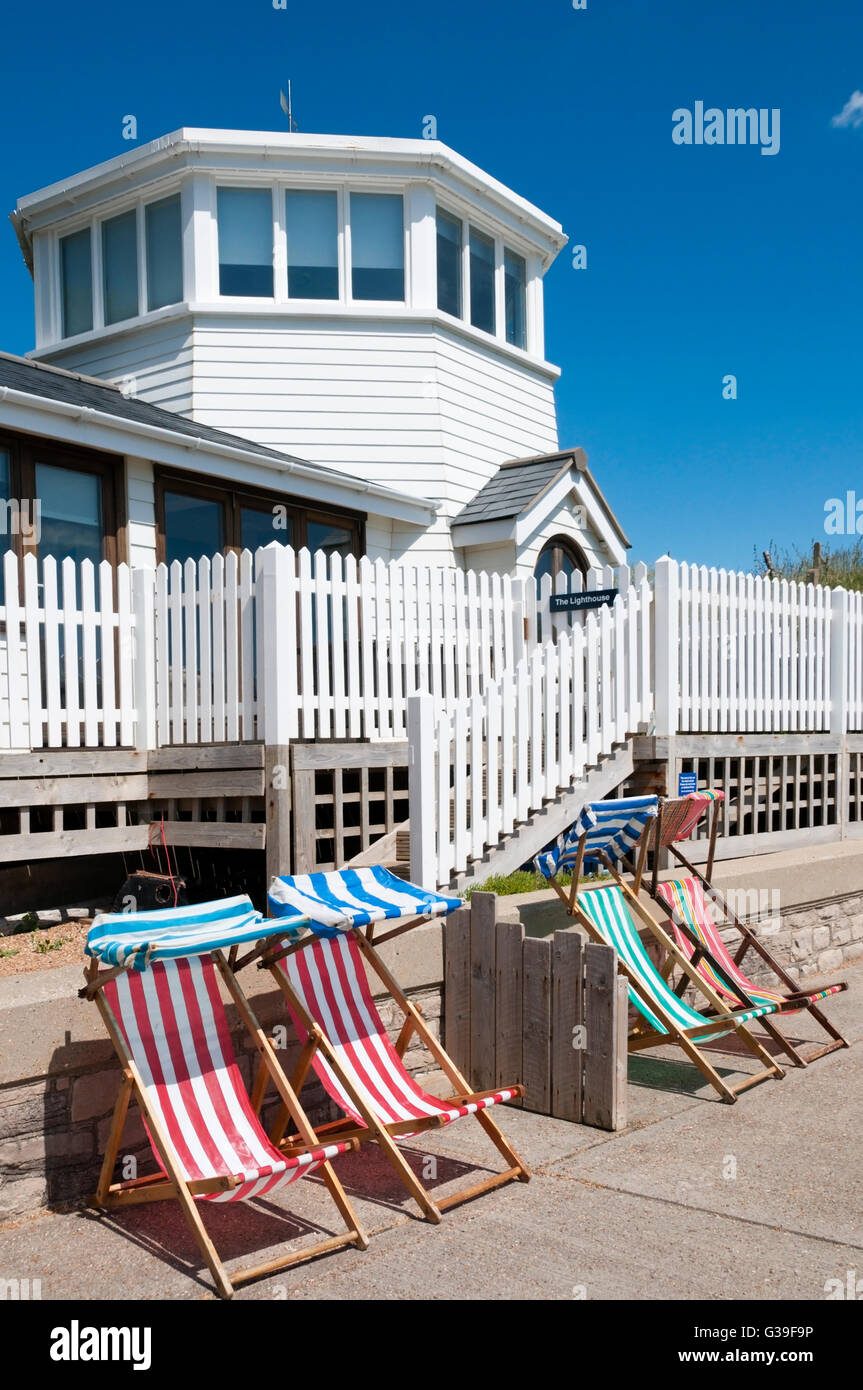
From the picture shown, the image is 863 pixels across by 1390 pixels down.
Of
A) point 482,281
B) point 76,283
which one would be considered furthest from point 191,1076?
point 482,281

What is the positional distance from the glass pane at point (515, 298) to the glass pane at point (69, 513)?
294 inches

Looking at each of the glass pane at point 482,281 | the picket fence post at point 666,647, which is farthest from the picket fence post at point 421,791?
the glass pane at point 482,281

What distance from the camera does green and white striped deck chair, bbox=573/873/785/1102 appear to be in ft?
18.4

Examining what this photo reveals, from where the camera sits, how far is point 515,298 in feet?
50.9

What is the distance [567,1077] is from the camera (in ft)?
17.5

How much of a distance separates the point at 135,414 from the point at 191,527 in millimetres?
1096

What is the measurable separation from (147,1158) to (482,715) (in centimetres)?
338

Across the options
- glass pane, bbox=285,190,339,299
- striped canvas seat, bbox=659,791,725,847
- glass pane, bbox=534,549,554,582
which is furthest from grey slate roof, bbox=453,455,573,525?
striped canvas seat, bbox=659,791,725,847

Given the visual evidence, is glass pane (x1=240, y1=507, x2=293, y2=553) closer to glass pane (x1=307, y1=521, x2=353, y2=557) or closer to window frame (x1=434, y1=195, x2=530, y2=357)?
glass pane (x1=307, y1=521, x2=353, y2=557)

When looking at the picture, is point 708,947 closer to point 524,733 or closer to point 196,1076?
point 524,733

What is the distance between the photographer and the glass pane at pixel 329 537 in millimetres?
11922

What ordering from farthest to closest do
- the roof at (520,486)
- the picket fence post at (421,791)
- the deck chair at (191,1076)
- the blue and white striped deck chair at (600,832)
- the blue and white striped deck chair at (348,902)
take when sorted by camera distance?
the roof at (520,486)
the picket fence post at (421,791)
the blue and white striped deck chair at (600,832)
the blue and white striped deck chair at (348,902)
the deck chair at (191,1076)

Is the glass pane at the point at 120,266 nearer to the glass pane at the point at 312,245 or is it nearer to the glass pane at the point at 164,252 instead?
the glass pane at the point at 164,252

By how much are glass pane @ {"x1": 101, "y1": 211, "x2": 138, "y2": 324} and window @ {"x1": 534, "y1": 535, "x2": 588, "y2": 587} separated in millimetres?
5612
